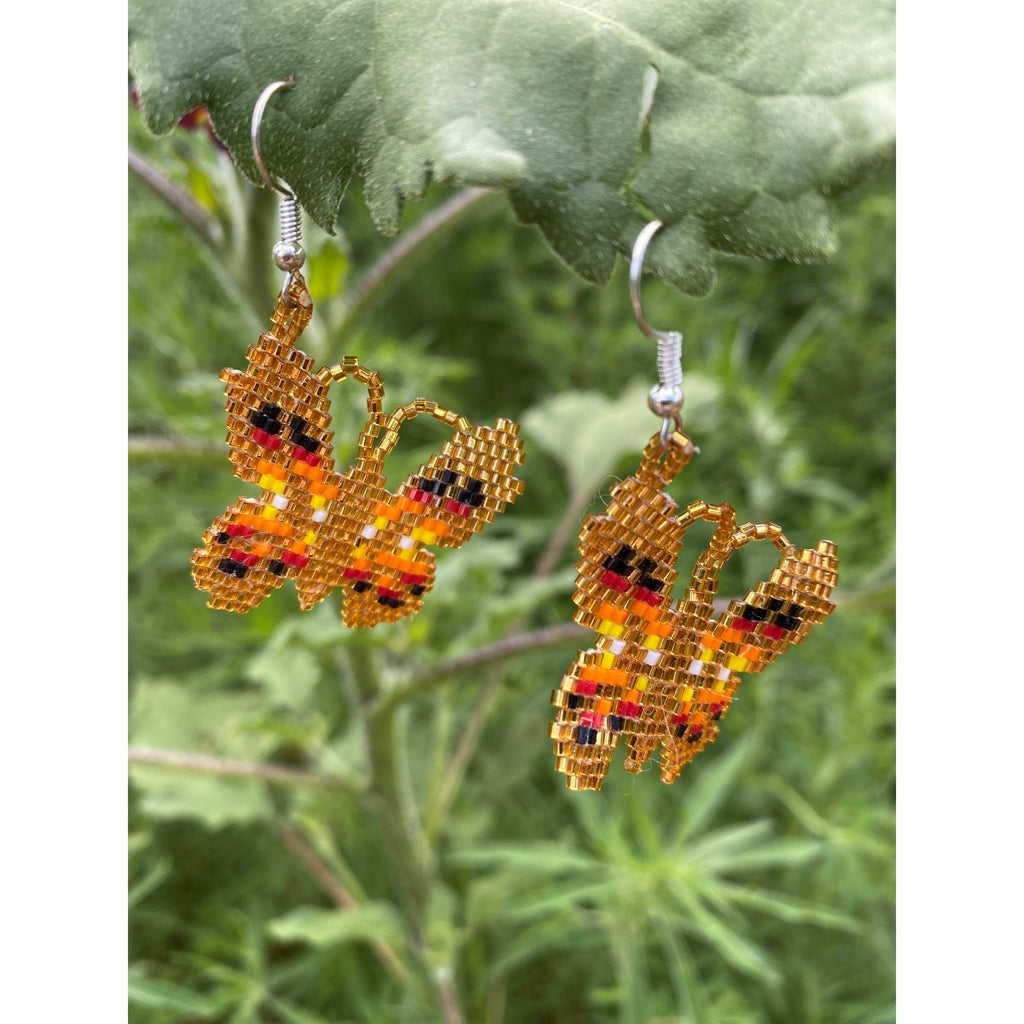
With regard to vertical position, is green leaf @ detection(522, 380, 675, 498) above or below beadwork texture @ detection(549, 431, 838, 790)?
above

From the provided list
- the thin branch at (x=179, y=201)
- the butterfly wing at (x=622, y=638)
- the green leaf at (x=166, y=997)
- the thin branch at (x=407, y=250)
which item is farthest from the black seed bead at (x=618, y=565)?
the green leaf at (x=166, y=997)

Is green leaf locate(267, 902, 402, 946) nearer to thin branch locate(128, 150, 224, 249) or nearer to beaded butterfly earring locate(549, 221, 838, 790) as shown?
beaded butterfly earring locate(549, 221, 838, 790)

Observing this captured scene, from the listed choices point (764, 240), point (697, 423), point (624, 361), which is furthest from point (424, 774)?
point (764, 240)

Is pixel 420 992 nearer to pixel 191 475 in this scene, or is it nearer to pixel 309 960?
pixel 309 960

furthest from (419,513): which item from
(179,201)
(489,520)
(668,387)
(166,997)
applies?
(166,997)

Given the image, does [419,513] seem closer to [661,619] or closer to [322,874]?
[661,619]

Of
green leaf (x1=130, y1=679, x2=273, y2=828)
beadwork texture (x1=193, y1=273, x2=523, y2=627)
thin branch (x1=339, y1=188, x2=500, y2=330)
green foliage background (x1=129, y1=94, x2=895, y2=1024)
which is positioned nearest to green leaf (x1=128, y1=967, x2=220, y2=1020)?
green foliage background (x1=129, y1=94, x2=895, y2=1024)

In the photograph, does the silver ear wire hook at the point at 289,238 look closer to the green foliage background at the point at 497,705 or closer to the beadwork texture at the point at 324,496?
the beadwork texture at the point at 324,496
